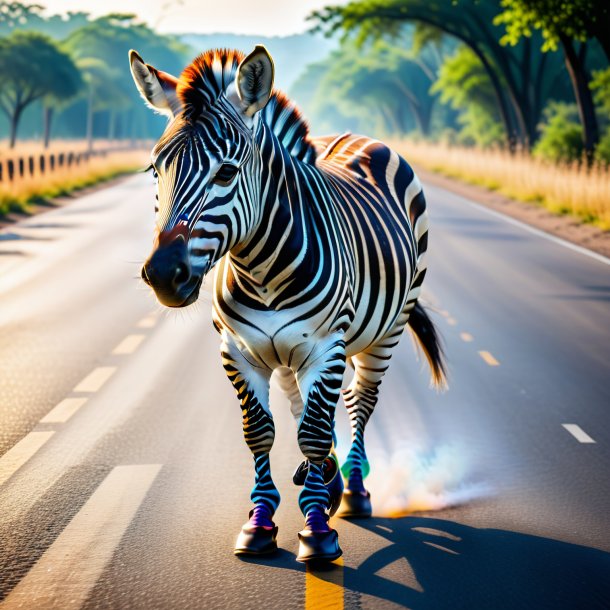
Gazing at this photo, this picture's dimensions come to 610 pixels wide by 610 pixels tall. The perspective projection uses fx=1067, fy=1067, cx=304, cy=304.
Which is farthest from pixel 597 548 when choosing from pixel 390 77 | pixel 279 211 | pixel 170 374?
pixel 390 77

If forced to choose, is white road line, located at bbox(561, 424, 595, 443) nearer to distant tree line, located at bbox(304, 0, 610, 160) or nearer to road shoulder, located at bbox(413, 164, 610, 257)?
road shoulder, located at bbox(413, 164, 610, 257)

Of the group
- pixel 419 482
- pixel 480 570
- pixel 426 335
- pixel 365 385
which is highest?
pixel 426 335

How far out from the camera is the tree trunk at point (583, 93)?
87.6 ft

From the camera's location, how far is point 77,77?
76250mm

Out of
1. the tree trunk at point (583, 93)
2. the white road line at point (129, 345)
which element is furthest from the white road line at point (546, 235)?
the white road line at point (129, 345)

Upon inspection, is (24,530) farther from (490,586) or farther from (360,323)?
(490,586)

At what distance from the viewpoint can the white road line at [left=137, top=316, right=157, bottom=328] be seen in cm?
1184

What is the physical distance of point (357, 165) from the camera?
641 cm

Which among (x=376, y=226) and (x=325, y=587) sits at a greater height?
(x=376, y=226)

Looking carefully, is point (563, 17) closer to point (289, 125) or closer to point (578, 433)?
point (578, 433)

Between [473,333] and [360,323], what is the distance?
6.06 m

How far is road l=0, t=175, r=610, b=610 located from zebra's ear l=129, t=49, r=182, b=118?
66cm

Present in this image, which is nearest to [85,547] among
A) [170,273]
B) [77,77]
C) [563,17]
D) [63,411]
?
[170,273]

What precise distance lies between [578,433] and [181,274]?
417 centimetres
